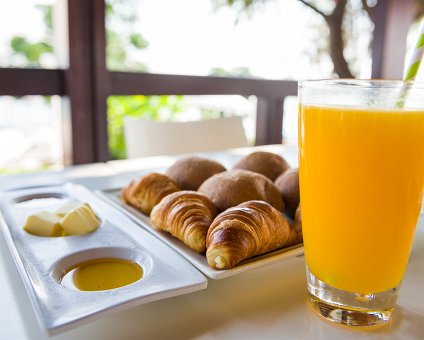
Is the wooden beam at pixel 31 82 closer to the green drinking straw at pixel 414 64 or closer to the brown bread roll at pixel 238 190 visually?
the brown bread roll at pixel 238 190

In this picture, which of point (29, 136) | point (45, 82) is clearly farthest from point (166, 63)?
point (45, 82)

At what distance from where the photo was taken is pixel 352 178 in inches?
15.6

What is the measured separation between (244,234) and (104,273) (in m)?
0.18

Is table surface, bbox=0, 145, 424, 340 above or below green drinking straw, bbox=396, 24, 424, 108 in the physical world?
below

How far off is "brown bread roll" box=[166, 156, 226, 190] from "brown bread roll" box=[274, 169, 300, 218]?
5.5 inches

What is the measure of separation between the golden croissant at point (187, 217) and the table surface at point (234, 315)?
6 cm

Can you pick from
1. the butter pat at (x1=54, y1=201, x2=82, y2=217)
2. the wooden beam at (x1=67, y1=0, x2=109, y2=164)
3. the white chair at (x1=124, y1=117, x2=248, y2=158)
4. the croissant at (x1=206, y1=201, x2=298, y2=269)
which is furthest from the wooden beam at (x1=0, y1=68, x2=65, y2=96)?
the croissant at (x1=206, y1=201, x2=298, y2=269)

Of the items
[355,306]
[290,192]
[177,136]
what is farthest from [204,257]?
[177,136]

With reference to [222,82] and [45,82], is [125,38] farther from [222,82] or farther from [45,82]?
[45,82]

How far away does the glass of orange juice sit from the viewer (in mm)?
386

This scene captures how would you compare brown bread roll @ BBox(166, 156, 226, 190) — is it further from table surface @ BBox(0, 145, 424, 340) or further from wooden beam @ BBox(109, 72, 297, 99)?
wooden beam @ BBox(109, 72, 297, 99)

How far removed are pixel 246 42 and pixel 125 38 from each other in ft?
2.97

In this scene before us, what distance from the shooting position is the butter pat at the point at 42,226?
1.90 ft

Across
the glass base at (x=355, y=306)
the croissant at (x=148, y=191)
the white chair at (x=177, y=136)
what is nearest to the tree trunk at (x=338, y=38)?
the white chair at (x=177, y=136)
